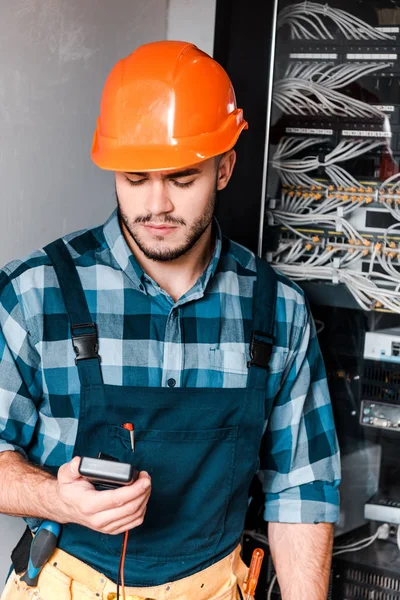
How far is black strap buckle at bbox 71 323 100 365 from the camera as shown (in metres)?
1.49

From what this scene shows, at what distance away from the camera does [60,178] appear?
1.82 meters

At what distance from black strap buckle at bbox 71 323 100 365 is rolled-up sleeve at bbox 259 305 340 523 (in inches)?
17.3

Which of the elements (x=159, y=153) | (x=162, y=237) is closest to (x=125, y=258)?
(x=162, y=237)

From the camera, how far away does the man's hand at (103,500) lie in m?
1.23

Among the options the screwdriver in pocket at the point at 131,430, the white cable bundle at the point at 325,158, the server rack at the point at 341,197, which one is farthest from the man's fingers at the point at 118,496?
the white cable bundle at the point at 325,158

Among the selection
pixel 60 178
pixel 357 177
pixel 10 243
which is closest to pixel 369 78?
pixel 357 177

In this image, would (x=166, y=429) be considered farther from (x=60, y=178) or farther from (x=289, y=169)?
(x=289, y=169)

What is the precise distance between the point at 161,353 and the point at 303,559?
1.80 feet

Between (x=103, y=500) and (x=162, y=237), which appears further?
(x=162, y=237)

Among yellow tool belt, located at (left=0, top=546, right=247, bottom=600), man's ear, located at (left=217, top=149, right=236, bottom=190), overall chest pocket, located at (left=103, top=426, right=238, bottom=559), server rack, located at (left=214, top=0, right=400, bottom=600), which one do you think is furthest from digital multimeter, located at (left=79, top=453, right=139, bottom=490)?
server rack, located at (left=214, top=0, right=400, bottom=600)

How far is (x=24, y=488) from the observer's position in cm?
142

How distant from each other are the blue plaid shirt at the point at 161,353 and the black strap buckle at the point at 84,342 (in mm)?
27

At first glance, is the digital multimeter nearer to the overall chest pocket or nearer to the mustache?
the overall chest pocket

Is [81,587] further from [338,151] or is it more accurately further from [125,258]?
[338,151]
